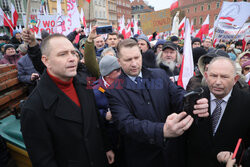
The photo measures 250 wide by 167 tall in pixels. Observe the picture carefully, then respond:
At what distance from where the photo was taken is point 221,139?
1595 mm

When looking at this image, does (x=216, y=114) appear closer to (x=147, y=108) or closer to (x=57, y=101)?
(x=147, y=108)

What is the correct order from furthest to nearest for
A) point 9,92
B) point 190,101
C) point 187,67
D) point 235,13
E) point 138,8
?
1. point 138,8
2. point 235,13
3. point 187,67
4. point 9,92
5. point 190,101

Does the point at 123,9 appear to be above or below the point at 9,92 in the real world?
above

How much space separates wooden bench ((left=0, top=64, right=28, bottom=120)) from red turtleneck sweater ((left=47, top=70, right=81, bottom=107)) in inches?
45.3

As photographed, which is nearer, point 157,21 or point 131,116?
point 131,116

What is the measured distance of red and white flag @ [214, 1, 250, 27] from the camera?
5.01 metres

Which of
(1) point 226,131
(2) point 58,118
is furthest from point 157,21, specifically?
(2) point 58,118

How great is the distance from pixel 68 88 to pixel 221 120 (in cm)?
160

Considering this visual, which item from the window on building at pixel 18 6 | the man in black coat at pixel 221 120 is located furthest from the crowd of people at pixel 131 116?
the window on building at pixel 18 6

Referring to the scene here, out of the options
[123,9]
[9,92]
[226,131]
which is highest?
[123,9]

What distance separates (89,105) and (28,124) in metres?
0.56

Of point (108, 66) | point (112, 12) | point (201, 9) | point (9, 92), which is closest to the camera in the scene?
point (108, 66)

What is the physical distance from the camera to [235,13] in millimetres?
5148

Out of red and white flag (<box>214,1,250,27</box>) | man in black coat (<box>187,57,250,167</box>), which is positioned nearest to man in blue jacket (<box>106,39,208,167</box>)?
man in black coat (<box>187,57,250,167</box>)
